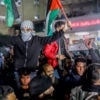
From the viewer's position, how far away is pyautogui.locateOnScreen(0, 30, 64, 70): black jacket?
7531 millimetres

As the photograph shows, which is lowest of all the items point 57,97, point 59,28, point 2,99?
point 57,97

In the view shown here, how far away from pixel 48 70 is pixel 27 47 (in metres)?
0.52

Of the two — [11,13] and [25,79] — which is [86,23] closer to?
[11,13]

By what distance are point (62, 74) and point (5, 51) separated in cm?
170

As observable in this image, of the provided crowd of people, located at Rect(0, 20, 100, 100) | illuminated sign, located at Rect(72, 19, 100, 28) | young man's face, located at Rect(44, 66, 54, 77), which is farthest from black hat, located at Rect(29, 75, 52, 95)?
illuminated sign, located at Rect(72, 19, 100, 28)

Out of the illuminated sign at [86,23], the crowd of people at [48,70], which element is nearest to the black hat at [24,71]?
the crowd of people at [48,70]

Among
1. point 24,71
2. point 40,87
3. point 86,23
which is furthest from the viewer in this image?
point 86,23

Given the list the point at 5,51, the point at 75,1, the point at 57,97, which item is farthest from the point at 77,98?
the point at 75,1

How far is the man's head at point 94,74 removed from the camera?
644 cm

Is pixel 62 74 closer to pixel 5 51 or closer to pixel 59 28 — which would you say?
pixel 59 28

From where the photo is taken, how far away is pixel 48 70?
7672mm

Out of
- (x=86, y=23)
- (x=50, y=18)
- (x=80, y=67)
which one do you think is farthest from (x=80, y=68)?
(x=86, y=23)

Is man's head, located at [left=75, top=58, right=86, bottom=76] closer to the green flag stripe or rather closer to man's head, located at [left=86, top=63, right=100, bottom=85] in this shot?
man's head, located at [left=86, top=63, right=100, bottom=85]

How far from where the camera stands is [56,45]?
8148mm
